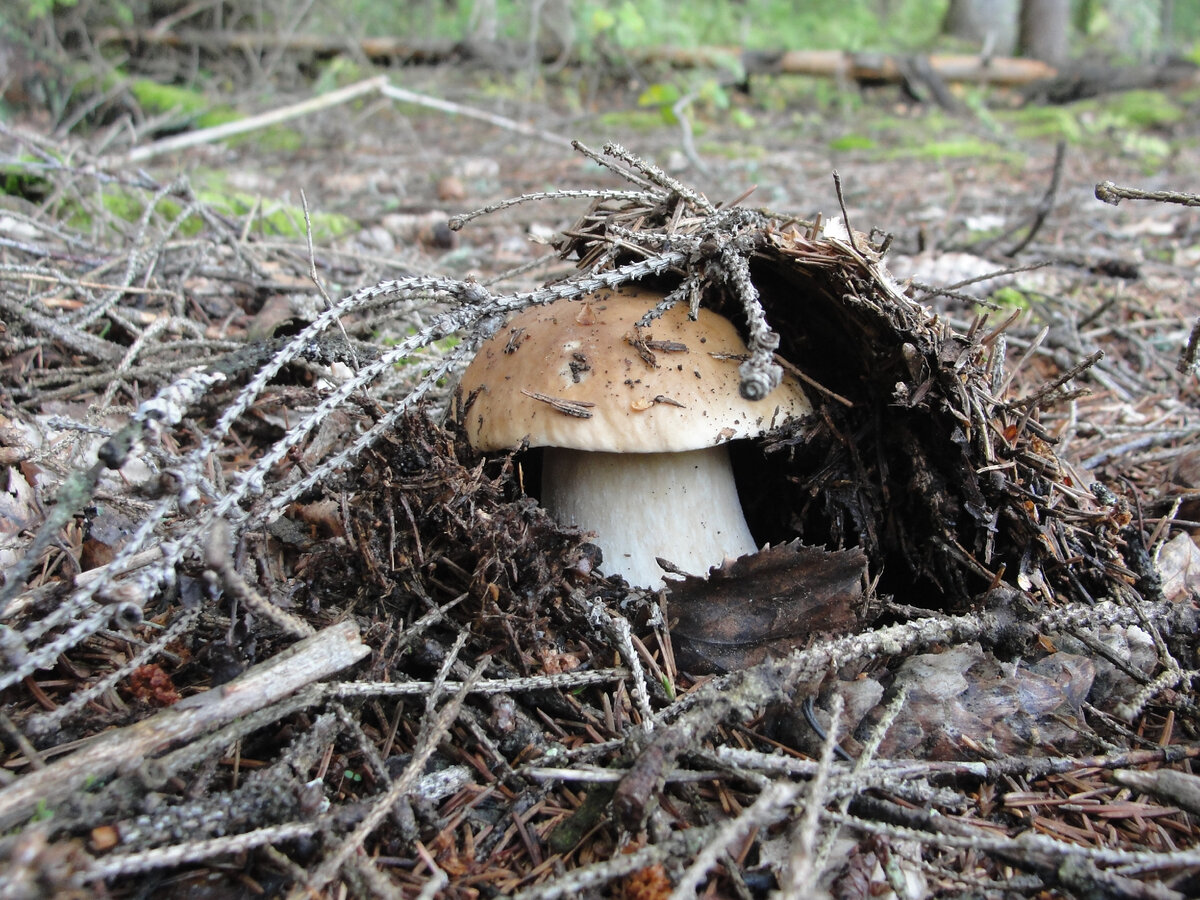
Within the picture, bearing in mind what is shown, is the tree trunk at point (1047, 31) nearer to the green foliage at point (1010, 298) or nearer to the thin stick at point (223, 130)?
the green foliage at point (1010, 298)

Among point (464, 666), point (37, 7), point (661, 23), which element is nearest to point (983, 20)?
point (661, 23)

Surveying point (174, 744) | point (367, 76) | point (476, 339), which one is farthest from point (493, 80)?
point (174, 744)

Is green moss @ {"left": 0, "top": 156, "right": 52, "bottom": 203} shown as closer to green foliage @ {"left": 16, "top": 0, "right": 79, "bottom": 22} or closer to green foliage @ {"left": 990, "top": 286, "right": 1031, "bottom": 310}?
green foliage @ {"left": 16, "top": 0, "right": 79, "bottom": 22}

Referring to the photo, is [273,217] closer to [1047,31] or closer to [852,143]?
[852,143]

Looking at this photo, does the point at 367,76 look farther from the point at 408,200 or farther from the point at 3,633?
the point at 3,633

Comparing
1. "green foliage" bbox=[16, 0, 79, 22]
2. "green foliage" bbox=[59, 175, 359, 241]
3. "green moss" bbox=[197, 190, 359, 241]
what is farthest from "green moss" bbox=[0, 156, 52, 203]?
"green foliage" bbox=[16, 0, 79, 22]

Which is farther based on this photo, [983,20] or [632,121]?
[983,20]

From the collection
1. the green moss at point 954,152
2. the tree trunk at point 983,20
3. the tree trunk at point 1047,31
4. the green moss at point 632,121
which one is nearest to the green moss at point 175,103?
the green moss at point 632,121
